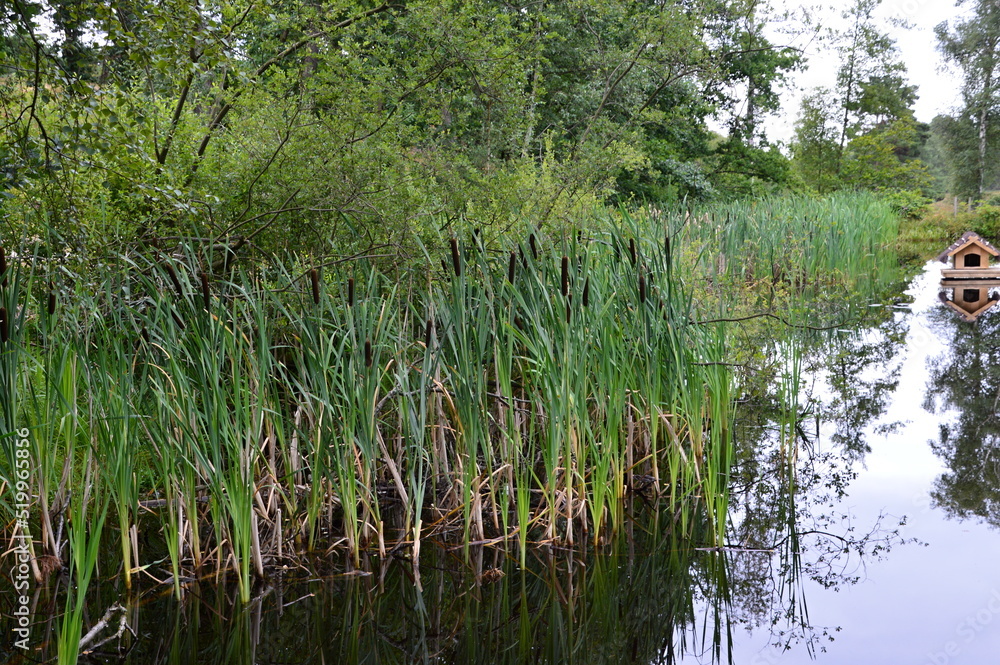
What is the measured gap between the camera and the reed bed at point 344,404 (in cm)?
295

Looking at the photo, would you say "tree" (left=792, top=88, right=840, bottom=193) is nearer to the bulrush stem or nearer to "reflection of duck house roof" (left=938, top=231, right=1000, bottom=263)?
"reflection of duck house roof" (left=938, top=231, right=1000, bottom=263)

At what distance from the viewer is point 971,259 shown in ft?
45.5

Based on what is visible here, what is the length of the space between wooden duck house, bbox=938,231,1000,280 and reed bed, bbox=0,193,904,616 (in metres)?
10.9

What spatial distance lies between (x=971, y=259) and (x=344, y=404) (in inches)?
538

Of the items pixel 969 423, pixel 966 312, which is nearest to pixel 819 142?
pixel 966 312

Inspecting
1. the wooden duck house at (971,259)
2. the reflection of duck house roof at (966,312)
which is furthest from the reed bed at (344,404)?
the wooden duck house at (971,259)

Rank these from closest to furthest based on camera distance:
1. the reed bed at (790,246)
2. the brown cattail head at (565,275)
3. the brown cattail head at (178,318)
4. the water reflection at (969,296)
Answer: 1. the brown cattail head at (178,318)
2. the brown cattail head at (565,275)
3. the reed bed at (790,246)
4. the water reflection at (969,296)

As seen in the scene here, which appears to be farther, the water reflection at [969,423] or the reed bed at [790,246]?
the reed bed at [790,246]

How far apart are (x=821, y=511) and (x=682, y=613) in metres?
1.40

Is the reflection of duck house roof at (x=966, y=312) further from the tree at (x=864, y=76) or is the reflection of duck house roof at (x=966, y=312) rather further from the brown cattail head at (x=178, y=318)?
the tree at (x=864, y=76)

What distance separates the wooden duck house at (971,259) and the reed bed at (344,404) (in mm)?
10913

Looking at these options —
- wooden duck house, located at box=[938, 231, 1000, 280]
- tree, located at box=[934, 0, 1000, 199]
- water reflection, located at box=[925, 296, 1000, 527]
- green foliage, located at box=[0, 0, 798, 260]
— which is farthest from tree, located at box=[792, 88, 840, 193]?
green foliage, located at box=[0, 0, 798, 260]

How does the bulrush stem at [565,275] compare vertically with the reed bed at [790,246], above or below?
below

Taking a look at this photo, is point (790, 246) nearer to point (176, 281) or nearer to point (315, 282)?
point (315, 282)
